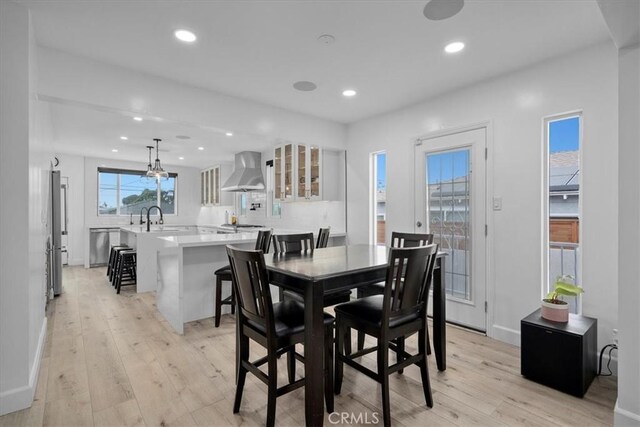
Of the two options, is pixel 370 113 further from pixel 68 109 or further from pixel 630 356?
pixel 68 109

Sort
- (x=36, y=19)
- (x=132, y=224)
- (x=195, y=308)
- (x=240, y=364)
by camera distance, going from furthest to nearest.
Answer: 1. (x=132, y=224)
2. (x=195, y=308)
3. (x=36, y=19)
4. (x=240, y=364)

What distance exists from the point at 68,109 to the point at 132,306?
2.52 metres

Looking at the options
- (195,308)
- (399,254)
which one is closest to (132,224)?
(195,308)

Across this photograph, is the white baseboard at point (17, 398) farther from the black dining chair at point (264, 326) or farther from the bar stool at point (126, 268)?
the bar stool at point (126, 268)

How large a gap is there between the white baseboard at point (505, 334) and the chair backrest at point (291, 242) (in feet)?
6.36

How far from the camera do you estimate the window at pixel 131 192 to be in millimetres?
7469

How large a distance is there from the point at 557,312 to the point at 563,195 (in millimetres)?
1493

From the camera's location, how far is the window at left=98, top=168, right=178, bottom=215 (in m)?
7.47

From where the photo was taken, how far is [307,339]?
1.70 meters

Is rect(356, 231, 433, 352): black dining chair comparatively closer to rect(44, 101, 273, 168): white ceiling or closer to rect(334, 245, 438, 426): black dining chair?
rect(334, 245, 438, 426): black dining chair

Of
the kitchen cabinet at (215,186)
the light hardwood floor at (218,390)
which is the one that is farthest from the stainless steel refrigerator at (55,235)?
the kitchen cabinet at (215,186)

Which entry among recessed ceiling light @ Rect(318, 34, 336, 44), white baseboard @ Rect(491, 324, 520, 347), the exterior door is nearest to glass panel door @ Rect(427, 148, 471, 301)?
the exterior door

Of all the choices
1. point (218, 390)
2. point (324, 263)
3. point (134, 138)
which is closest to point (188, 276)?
point (218, 390)

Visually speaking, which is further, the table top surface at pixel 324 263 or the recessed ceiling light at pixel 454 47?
the recessed ceiling light at pixel 454 47
